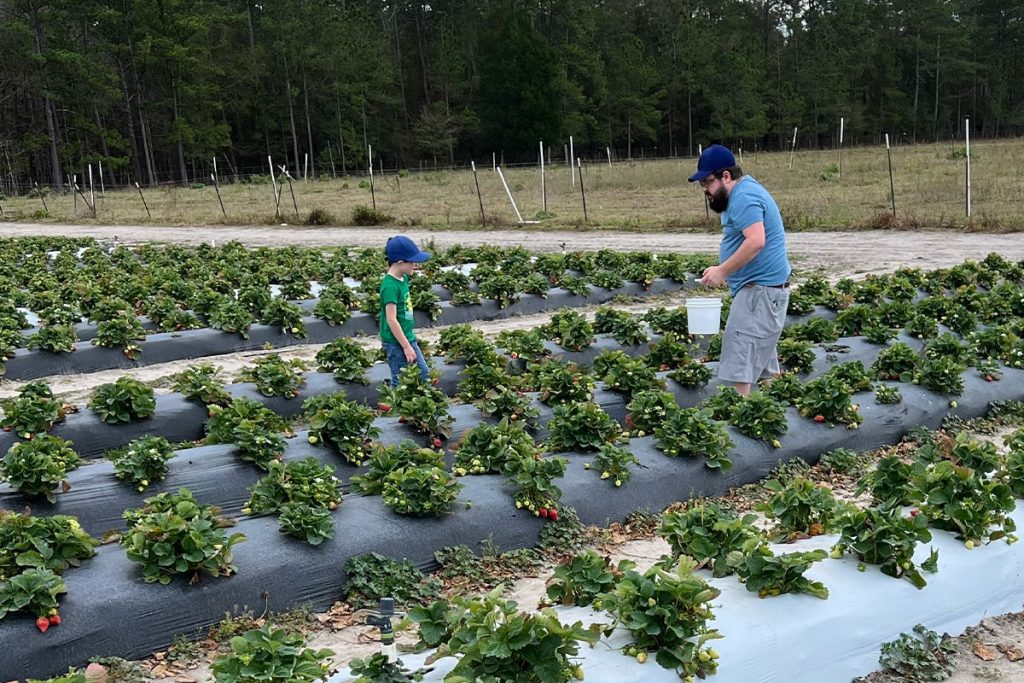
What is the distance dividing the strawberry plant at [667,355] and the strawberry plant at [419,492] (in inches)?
131

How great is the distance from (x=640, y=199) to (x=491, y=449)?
944 inches

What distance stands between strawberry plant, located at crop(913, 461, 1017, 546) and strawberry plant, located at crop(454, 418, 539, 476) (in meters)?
1.92

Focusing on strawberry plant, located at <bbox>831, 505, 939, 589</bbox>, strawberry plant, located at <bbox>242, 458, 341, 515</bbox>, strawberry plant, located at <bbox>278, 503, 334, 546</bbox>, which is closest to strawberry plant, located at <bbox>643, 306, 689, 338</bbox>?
strawberry plant, located at <bbox>242, 458, 341, 515</bbox>

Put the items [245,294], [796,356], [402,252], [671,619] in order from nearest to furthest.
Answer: [671,619] < [402,252] < [796,356] < [245,294]

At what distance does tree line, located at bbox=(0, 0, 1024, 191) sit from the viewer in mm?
55125

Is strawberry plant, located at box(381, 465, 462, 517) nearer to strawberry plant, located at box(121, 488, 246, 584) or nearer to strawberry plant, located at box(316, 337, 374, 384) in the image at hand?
strawberry plant, located at box(121, 488, 246, 584)

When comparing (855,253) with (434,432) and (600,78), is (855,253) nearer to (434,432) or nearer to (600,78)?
(434,432)

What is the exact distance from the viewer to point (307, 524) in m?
4.39

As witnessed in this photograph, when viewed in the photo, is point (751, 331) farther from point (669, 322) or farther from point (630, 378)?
point (669, 322)

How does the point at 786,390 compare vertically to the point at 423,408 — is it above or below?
below

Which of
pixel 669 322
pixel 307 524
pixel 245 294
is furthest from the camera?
pixel 245 294

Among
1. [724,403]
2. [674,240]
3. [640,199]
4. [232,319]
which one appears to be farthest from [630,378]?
[640,199]

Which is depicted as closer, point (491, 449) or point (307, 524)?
point (307, 524)

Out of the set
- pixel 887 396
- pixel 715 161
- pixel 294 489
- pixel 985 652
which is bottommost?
pixel 985 652
